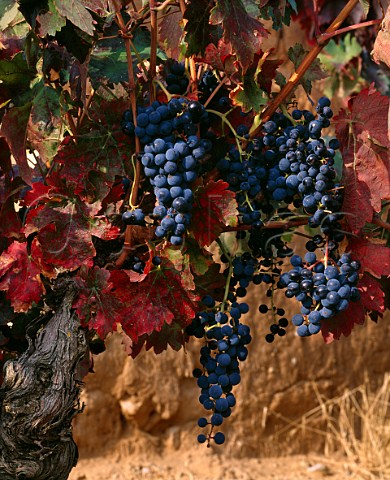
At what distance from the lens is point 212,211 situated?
900 mm

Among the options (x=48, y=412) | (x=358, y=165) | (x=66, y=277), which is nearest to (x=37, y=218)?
(x=66, y=277)

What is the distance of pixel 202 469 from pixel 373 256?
1.92 metres

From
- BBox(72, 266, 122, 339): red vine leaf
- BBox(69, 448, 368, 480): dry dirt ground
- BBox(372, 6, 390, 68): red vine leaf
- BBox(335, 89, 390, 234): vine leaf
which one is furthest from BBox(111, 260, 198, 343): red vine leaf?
BBox(69, 448, 368, 480): dry dirt ground

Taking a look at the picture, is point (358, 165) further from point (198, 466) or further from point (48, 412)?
point (198, 466)

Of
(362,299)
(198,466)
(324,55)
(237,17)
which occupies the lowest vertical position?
(198,466)

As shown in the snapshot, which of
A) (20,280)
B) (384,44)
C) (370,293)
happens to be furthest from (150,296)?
(384,44)

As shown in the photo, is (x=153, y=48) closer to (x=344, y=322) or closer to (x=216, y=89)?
(x=216, y=89)

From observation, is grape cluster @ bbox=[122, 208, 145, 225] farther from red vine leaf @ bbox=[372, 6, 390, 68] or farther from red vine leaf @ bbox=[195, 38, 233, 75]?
red vine leaf @ bbox=[372, 6, 390, 68]

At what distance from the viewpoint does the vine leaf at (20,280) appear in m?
0.95

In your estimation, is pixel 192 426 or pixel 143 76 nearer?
pixel 143 76

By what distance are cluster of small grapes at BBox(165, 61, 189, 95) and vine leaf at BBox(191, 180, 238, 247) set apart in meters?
0.15

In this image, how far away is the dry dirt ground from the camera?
2.64 m

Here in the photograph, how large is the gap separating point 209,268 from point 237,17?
1.04 feet

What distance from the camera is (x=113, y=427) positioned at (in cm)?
272
